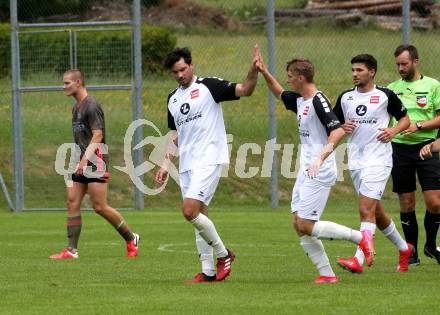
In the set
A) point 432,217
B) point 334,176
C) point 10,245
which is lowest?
point 10,245

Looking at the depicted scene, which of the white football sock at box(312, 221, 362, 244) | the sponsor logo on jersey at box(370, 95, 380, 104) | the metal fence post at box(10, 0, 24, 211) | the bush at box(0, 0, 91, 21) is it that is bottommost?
the metal fence post at box(10, 0, 24, 211)

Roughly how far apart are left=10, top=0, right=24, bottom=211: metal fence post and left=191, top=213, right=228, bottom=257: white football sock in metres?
11.6

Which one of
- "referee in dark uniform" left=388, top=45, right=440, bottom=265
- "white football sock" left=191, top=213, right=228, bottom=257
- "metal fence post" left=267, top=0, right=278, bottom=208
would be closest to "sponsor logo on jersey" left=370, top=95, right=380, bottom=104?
"referee in dark uniform" left=388, top=45, right=440, bottom=265

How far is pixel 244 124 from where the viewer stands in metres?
22.2

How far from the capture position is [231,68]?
22.3 meters

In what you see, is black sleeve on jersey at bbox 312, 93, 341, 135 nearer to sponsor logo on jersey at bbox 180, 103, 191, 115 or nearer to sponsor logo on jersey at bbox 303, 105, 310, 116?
sponsor logo on jersey at bbox 303, 105, 310, 116

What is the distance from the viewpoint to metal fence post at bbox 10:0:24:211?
21562 millimetres

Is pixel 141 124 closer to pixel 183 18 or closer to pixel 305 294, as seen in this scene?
pixel 183 18

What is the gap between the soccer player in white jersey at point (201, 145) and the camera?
1044cm

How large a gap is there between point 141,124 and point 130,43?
4.93ft

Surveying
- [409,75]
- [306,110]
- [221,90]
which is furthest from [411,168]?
[221,90]

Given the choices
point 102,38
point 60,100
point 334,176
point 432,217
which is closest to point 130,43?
point 102,38

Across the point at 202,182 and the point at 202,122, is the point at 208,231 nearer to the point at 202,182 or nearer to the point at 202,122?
the point at 202,182

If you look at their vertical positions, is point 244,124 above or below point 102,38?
below
